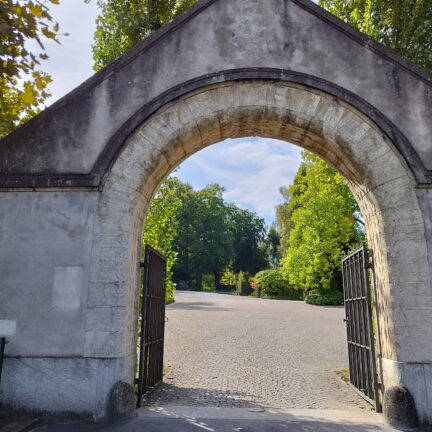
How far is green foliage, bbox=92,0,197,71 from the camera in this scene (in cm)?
1083

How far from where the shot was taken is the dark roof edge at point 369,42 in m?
5.70

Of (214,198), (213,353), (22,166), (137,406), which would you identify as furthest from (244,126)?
(214,198)

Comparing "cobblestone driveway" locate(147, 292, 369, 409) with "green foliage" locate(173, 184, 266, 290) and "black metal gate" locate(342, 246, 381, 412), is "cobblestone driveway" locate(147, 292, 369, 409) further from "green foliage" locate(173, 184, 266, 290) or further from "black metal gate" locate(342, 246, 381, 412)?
"green foliage" locate(173, 184, 266, 290)

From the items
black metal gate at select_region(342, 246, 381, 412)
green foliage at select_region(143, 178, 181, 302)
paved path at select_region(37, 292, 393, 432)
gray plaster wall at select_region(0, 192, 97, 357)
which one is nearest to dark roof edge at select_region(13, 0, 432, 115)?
gray plaster wall at select_region(0, 192, 97, 357)

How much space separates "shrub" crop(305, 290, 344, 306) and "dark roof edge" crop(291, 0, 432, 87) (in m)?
21.2

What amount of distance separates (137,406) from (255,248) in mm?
54616

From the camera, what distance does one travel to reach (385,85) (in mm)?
5715

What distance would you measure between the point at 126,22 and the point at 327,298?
20.0 metres

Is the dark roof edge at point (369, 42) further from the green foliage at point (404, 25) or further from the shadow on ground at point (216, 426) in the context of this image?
the shadow on ground at point (216, 426)

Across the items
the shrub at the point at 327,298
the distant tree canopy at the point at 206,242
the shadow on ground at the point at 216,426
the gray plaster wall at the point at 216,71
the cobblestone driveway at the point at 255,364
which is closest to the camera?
the shadow on ground at the point at 216,426

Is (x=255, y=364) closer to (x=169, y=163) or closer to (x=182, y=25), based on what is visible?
(x=169, y=163)

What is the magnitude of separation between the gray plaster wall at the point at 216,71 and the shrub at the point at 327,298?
21.2 m

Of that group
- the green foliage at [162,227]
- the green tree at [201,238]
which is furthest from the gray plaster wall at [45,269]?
the green tree at [201,238]

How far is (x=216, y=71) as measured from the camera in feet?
19.1
